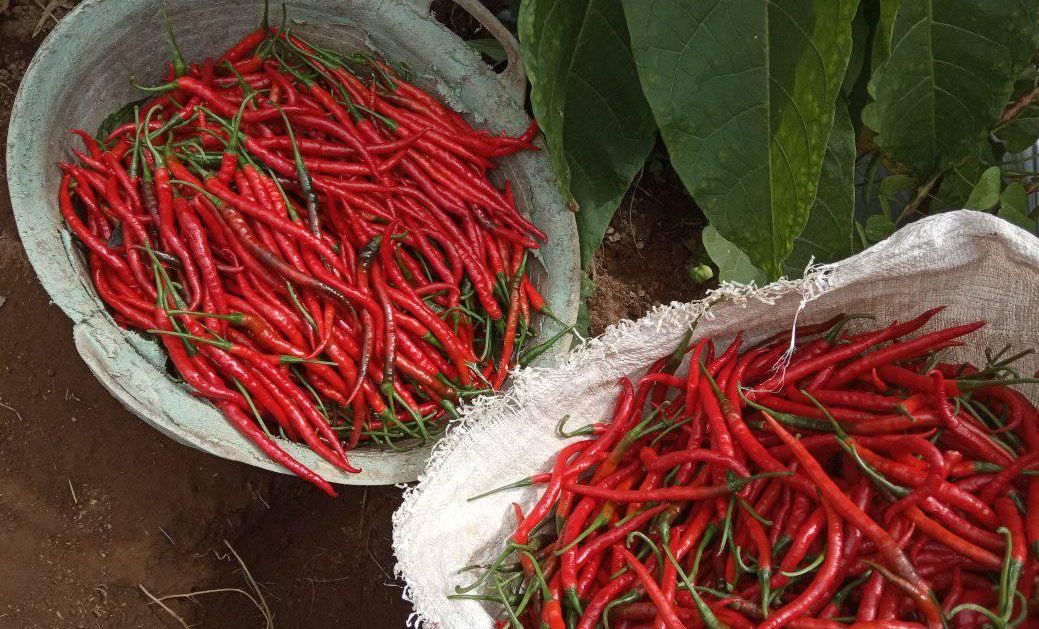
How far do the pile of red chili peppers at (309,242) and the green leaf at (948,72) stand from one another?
91cm

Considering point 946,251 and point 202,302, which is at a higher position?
point 946,251

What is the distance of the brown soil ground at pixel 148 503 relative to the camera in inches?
99.7

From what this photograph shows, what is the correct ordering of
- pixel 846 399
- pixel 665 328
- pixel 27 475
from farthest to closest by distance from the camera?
pixel 27 475
pixel 665 328
pixel 846 399

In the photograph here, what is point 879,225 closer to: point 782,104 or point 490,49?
point 782,104

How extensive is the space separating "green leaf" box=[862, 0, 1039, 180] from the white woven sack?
1.03 ft

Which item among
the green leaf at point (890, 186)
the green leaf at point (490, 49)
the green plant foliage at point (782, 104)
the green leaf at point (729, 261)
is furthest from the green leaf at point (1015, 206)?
the green leaf at point (490, 49)

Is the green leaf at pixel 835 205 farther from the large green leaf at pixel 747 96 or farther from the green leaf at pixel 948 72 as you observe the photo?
the large green leaf at pixel 747 96

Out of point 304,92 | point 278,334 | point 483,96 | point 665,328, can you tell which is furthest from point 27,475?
point 665,328

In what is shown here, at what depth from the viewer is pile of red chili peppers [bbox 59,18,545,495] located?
6.55 ft

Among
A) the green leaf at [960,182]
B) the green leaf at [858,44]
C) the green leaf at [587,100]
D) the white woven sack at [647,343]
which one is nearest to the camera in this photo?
the white woven sack at [647,343]

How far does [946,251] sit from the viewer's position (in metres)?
1.57

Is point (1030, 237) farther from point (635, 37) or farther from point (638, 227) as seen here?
point (638, 227)

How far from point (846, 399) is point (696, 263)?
3.59ft

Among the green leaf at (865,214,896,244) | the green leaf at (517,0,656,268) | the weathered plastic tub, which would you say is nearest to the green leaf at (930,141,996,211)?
the green leaf at (865,214,896,244)
